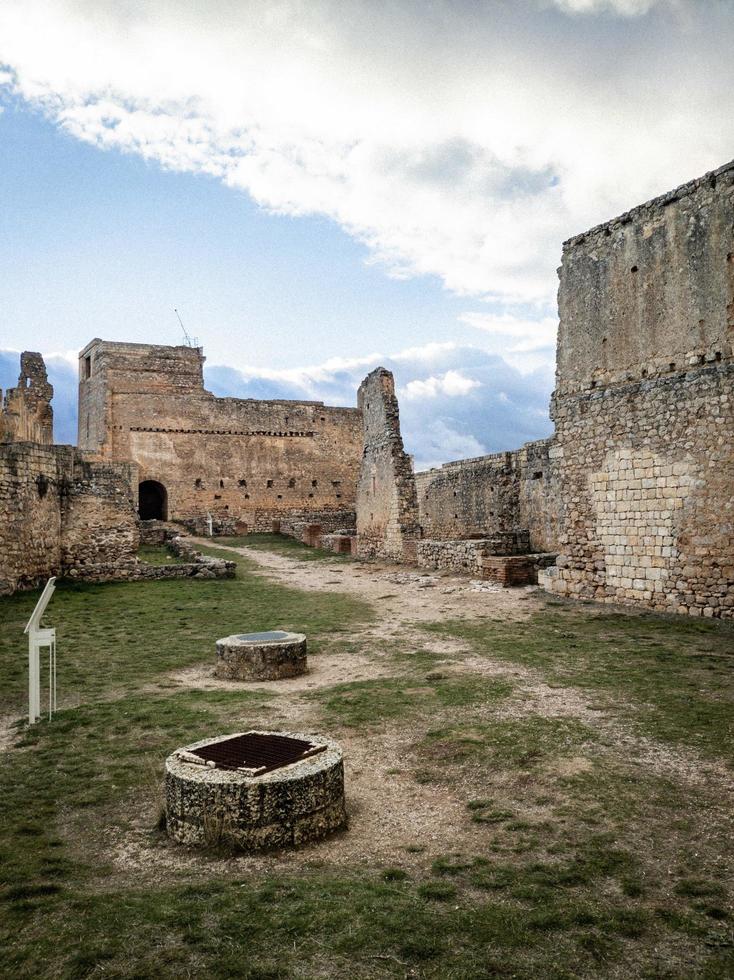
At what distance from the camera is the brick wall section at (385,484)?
769 inches

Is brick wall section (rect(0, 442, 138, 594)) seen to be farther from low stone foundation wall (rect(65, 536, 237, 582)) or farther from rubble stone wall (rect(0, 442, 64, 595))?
low stone foundation wall (rect(65, 536, 237, 582))

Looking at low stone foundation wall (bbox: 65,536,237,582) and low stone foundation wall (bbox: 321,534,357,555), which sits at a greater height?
low stone foundation wall (bbox: 321,534,357,555)

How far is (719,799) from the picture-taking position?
166 inches

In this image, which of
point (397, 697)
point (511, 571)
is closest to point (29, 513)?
point (511, 571)

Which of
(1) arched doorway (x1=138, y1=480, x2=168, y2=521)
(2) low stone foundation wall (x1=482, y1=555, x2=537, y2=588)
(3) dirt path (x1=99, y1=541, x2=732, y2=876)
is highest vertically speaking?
(1) arched doorway (x1=138, y1=480, x2=168, y2=521)

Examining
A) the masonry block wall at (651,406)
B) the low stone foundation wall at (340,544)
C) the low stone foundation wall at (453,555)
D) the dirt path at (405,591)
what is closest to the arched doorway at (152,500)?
the low stone foundation wall at (340,544)

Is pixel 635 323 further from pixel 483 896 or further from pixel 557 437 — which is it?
pixel 483 896

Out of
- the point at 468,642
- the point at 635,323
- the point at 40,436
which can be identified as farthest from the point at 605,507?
the point at 40,436

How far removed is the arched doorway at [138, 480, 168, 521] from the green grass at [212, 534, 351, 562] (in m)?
5.34

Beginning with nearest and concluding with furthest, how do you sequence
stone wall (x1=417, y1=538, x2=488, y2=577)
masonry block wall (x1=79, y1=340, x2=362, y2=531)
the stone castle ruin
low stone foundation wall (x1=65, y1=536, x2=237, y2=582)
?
the stone castle ruin, low stone foundation wall (x1=65, y1=536, x2=237, y2=582), stone wall (x1=417, y1=538, x2=488, y2=577), masonry block wall (x1=79, y1=340, x2=362, y2=531)

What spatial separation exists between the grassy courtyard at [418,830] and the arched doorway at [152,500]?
26252mm

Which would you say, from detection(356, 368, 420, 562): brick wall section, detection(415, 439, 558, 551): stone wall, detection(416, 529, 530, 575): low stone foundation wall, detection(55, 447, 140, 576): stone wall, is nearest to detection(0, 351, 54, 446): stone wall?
detection(55, 447, 140, 576): stone wall

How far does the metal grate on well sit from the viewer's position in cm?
427

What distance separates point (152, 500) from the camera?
35156 mm
